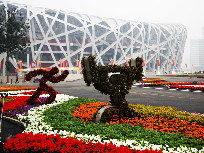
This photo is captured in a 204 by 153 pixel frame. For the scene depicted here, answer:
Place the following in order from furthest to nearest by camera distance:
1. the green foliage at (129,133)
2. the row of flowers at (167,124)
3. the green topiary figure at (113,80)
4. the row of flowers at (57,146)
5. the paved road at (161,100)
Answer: the paved road at (161,100) < the green topiary figure at (113,80) < the row of flowers at (167,124) < the green foliage at (129,133) < the row of flowers at (57,146)

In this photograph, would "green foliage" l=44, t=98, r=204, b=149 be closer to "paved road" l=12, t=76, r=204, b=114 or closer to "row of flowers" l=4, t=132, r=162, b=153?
"row of flowers" l=4, t=132, r=162, b=153

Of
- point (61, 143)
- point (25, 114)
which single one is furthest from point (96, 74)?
point (25, 114)

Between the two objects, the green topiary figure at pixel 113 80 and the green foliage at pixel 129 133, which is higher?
the green topiary figure at pixel 113 80

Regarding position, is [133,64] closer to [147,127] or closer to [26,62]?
[147,127]

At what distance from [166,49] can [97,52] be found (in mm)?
38423

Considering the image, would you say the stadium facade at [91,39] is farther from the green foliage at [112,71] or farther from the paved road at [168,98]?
the green foliage at [112,71]

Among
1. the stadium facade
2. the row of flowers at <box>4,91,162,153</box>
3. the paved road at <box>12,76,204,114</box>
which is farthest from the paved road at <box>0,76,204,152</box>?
the stadium facade

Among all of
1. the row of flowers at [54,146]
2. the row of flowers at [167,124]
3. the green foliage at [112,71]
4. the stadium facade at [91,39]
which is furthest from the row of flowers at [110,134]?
the stadium facade at [91,39]

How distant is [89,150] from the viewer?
17.7 feet

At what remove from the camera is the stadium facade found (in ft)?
255

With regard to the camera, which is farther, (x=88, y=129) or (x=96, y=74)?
(x=96, y=74)

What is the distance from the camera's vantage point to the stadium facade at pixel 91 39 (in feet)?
255

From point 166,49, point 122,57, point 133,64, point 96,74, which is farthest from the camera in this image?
point 166,49

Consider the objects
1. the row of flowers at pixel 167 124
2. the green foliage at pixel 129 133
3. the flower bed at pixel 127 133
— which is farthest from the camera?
the row of flowers at pixel 167 124
